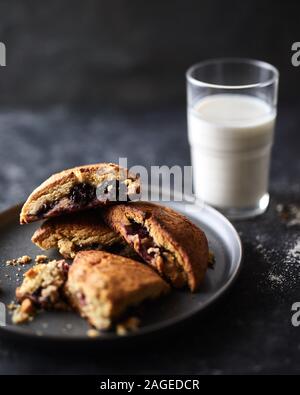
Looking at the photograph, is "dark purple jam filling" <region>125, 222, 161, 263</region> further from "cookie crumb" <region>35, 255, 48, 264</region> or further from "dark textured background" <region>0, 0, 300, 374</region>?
"dark textured background" <region>0, 0, 300, 374</region>

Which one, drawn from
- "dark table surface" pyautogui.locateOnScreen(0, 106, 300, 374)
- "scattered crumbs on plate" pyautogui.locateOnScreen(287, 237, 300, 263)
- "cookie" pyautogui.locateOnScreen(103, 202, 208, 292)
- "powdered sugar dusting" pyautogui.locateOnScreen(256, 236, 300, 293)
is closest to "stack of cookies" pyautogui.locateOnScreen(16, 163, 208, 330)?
"cookie" pyautogui.locateOnScreen(103, 202, 208, 292)

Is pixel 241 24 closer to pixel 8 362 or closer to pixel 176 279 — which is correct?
pixel 176 279

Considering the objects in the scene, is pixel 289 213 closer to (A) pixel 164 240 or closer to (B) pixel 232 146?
(B) pixel 232 146

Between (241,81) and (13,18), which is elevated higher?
(13,18)

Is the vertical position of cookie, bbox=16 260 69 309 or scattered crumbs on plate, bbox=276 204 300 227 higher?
scattered crumbs on plate, bbox=276 204 300 227

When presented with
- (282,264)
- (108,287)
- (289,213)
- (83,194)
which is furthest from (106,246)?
(289,213)

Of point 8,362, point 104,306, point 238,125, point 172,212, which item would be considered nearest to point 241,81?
point 238,125
